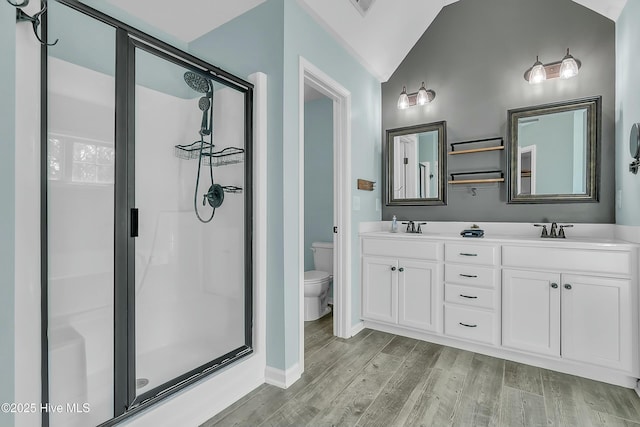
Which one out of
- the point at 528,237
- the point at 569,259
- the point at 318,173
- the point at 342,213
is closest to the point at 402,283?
the point at 342,213

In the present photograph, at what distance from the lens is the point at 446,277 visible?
2510 mm

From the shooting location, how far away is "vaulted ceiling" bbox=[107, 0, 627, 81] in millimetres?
2199

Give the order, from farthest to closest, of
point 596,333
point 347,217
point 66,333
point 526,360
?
point 347,217 → point 526,360 → point 596,333 → point 66,333

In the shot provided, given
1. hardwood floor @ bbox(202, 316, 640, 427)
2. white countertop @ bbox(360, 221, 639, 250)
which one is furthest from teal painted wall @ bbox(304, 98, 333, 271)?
hardwood floor @ bbox(202, 316, 640, 427)

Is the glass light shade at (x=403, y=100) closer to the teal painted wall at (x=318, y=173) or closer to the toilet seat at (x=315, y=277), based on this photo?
the teal painted wall at (x=318, y=173)

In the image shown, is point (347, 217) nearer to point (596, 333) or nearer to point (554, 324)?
point (554, 324)

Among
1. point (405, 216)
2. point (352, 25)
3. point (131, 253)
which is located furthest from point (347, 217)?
point (131, 253)

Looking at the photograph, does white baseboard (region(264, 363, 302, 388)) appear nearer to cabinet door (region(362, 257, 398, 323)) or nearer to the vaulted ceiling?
cabinet door (region(362, 257, 398, 323))

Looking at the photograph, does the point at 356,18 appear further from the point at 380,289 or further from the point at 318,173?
the point at 380,289

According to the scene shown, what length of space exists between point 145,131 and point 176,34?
874 millimetres

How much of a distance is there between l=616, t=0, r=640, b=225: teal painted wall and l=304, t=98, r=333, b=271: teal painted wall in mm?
2442

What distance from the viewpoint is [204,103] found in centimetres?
221

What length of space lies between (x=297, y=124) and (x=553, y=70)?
6.90 ft
